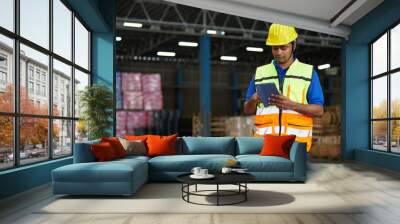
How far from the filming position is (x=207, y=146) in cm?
628

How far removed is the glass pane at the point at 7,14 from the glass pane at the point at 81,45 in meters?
2.70

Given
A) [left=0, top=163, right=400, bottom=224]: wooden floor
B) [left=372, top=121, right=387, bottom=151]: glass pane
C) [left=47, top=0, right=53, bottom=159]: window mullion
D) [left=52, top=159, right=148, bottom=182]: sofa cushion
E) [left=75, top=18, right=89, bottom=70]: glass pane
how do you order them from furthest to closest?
[left=372, top=121, right=387, bottom=151]: glass pane < [left=75, top=18, right=89, bottom=70]: glass pane < [left=47, top=0, right=53, bottom=159]: window mullion < [left=52, top=159, right=148, bottom=182]: sofa cushion < [left=0, top=163, right=400, bottom=224]: wooden floor

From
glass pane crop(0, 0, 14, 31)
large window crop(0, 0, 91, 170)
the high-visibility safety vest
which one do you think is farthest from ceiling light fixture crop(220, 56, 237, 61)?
glass pane crop(0, 0, 14, 31)

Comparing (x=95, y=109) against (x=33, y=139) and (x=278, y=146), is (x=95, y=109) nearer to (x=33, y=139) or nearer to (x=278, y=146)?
(x=33, y=139)

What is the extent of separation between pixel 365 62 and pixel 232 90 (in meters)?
10.1

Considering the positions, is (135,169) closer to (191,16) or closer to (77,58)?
(77,58)

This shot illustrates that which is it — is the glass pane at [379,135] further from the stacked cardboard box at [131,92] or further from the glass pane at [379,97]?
the stacked cardboard box at [131,92]

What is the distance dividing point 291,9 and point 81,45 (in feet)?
14.6

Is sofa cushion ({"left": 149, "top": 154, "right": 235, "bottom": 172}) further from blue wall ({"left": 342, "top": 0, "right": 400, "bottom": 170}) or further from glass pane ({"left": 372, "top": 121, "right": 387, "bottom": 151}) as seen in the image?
blue wall ({"left": 342, "top": 0, "right": 400, "bottom": 170})

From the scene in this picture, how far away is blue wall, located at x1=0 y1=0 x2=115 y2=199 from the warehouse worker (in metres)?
3.37

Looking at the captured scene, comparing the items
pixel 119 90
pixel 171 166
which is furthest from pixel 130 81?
pixel 171 166

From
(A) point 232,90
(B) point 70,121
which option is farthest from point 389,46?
(A) point 232,90

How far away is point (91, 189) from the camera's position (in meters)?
4.41

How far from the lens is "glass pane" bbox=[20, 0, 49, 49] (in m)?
5.20
